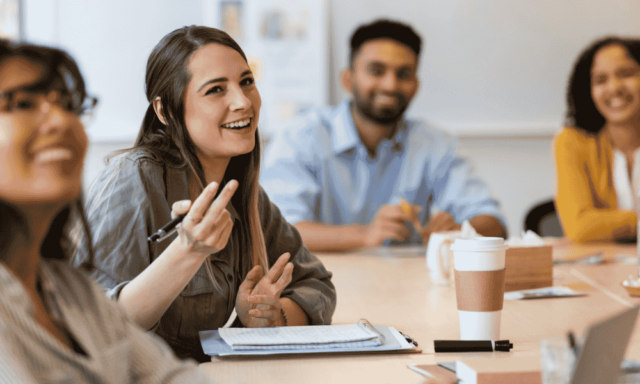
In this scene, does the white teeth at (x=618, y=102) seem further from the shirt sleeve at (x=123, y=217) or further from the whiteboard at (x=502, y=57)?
the shirt sleeve at (x=123, y=217)

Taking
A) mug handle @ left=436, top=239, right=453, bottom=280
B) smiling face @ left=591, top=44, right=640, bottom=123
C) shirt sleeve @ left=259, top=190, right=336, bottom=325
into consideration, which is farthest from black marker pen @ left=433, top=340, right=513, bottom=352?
smiling face @ left=591, top=44, right=640, bottom=123

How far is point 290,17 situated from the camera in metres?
3.37

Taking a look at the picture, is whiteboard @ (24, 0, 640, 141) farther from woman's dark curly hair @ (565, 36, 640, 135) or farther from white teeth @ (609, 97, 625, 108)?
white teeth @ (609, 97, 625, 108)

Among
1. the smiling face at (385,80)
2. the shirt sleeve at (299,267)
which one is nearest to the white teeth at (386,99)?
the smiling face at (385,80)

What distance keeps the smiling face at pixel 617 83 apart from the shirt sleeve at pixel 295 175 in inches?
45.2

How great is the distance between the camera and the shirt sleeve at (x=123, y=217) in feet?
3.16

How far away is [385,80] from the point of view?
2643 mm

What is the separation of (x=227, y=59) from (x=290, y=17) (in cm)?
244

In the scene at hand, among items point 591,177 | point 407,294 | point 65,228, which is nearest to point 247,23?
point 591,177

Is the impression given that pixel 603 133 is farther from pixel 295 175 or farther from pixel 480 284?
pixel 480 284

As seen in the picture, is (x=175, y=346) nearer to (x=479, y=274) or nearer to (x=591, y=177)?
(x=479, y=274)

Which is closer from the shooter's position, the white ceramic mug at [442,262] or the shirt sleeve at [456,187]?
the white ceramic mug at [442,262]

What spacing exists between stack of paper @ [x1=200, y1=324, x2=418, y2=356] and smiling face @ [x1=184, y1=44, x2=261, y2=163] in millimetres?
284

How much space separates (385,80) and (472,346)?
1.85 m
